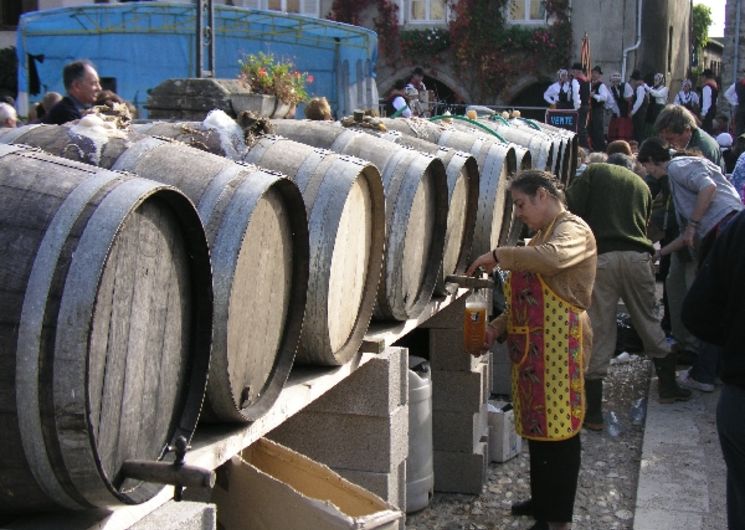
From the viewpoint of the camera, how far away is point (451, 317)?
5941 millimetres

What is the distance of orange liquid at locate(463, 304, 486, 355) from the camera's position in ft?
16.8

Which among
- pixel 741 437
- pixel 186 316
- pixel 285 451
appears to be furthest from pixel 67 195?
pixel 741 437

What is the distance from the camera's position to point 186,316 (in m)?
2.75

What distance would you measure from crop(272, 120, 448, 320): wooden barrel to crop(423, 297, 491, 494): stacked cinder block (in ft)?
3.12

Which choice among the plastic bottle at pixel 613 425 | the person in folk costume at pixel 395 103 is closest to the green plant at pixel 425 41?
the person in folk costume at pixel 395 103

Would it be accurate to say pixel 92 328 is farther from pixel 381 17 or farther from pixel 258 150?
pixel 381 17

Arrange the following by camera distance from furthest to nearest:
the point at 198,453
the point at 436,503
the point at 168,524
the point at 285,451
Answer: the point at 436,503 → the point at 285,451 → the point at 198,453 → the point at 168,524

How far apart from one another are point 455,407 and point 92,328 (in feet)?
12.6

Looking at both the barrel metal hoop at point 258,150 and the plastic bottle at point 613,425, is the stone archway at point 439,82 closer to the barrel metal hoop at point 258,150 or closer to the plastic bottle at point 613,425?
the plastic bottle at point 613,425

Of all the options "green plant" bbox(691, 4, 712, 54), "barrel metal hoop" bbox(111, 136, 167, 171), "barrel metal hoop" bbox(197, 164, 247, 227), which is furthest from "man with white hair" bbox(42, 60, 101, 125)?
"green plant" bbox(691, 4, 712, 54)

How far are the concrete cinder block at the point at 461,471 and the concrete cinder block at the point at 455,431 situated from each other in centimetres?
3

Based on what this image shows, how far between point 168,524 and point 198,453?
34 cm

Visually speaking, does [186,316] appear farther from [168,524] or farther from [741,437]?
[741,437]

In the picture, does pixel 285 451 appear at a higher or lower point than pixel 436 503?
higher
